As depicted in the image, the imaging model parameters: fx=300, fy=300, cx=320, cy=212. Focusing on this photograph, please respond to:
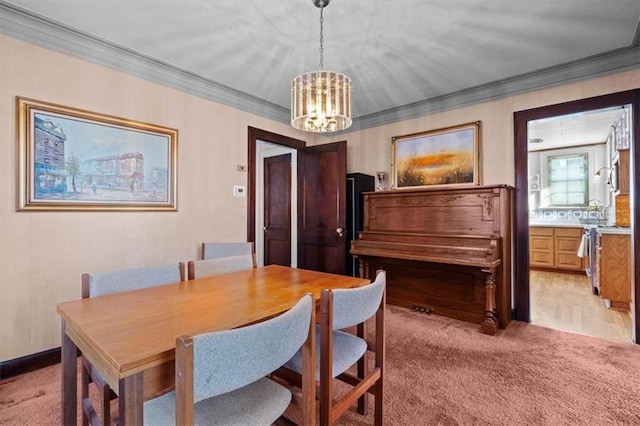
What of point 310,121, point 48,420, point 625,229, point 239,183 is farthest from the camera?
point 239,183

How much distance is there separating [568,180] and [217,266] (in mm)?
6939

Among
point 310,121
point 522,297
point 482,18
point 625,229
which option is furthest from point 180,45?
point 625,229

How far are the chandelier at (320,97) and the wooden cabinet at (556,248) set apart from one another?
4961 millimetres

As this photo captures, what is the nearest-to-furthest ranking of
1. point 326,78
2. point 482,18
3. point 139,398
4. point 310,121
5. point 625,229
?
1. point 139,398
2. point 326,78
3. point 310,121
4. point 482,18
5. point 625,229

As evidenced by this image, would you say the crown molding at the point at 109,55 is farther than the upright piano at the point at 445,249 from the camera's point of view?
No

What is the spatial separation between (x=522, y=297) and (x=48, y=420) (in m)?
3.99

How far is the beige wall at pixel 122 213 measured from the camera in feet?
7.03

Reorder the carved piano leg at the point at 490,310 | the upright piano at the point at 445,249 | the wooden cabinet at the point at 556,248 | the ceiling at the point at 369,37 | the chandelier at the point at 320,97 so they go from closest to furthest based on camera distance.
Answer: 1. the chandelier at the point at 320,97
2. the ceiling at the point at 369,37
3. the carved piano leg at the point at 490,310
4. the upright piano at the point at 445,249
5. the wooden cabinet at the point at 556,248

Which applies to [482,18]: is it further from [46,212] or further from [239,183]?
[46,212]

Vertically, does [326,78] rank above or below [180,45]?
below

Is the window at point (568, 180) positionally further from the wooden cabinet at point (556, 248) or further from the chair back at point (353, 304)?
the chair back at point (353, 304)

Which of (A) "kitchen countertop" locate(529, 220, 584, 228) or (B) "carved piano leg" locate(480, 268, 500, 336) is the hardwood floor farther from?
(A) "kitchen countertop" locate(529, 220, 584, 228)

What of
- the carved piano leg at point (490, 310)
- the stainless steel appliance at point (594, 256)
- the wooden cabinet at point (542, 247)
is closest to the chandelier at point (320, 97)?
the carved piano leg at point (490, 310)

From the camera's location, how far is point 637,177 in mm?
2652
